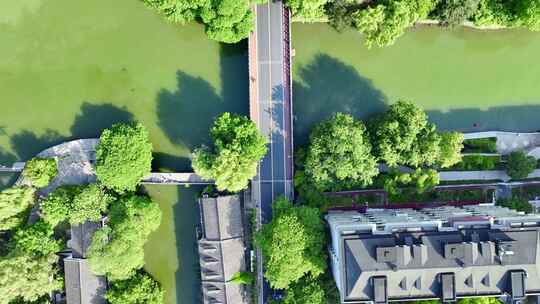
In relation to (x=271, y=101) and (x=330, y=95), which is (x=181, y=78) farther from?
(x=330, y=95)

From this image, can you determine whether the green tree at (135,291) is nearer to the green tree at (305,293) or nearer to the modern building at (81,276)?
the modern building at (81,276)

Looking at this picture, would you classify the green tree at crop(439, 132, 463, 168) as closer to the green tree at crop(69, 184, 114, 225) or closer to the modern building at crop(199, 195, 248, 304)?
the modern building at crop(199, 195, 248, 304)

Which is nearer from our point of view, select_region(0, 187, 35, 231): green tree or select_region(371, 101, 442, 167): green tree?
select_region(371, 101, 442, 167): green tree

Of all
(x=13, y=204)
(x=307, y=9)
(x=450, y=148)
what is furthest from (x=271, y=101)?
(x=13, y=204)

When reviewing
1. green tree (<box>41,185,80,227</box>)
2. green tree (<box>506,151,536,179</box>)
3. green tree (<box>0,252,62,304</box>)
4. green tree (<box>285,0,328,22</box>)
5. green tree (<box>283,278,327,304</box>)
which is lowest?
green tree (<box>283,278,327,304</box>)

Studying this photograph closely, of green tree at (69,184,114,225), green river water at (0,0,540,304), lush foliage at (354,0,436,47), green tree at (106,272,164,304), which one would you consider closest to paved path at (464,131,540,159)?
green river water at (0,0,540,304)

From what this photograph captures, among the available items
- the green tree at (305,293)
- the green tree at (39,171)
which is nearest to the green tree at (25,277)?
the green tree at (39,171)

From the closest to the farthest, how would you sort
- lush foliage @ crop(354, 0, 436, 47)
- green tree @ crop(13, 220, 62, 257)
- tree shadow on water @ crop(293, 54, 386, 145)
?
1. lush foliage @ crop(354, 0, 436, 47)
2. green tree @ crop(13, 220, 62, 257)
3. tree shadow on water @ crop(293, 54, 386, 145)
